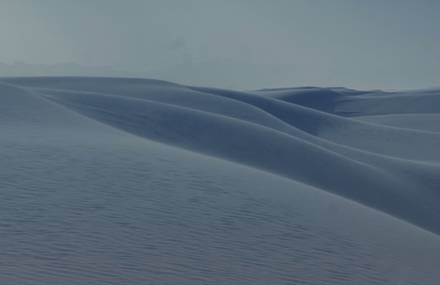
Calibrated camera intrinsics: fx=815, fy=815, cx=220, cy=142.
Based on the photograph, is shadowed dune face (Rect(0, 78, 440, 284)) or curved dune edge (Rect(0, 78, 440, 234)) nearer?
shadowed dune face (Rect(0, 78, 440, 284))

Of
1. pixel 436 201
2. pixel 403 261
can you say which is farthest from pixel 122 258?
pixel 436 201

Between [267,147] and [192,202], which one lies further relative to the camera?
[267,147]

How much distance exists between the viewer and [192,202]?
37.6ft

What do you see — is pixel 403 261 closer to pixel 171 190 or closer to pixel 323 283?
pixel 323 283

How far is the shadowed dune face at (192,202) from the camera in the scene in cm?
881

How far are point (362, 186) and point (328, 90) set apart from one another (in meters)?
45.0

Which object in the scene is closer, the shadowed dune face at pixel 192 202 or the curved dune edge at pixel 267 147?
the shadowed dune face at pixel 192 202

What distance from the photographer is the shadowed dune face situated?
28.9 ft

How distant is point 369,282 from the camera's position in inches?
365

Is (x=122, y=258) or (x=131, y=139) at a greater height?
(x=131, y=139)

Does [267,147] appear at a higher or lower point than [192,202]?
higher

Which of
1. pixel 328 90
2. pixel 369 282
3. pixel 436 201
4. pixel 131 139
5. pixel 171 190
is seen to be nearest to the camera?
pixel 369 282

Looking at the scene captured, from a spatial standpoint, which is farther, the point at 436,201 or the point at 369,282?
the point at 436,201

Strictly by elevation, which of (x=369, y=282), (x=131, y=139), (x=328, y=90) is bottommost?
(x=369, y=282)
